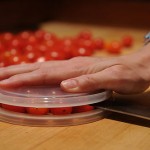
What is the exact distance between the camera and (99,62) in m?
0.92

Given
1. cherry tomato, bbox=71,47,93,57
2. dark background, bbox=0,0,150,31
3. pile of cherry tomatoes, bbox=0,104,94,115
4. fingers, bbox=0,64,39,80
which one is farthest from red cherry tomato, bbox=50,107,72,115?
dark background, bbox=0,0,150,31

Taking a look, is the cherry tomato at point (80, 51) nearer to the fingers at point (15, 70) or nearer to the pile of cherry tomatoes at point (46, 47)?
the pile of cherry tomatoes at point (46, 47)

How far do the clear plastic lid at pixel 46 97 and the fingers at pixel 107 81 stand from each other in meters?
0.02

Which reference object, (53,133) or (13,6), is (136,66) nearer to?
(53,133)

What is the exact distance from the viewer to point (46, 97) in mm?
847

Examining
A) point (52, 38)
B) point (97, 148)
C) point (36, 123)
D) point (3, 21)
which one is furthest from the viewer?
point (3, 21)

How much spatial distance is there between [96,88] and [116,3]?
150 centimetres

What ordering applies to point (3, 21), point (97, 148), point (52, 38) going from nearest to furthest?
point (97, 148)
point (52, 38)
point (3, 21)

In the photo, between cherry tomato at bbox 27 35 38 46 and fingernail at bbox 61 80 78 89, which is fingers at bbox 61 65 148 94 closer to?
fingernail at bbox 61 80 78 89

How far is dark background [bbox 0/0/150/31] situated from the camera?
2.22m

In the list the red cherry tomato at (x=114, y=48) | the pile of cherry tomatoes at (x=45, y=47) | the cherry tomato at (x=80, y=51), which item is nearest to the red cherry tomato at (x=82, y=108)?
the pile of cherry tomatoes at (x=45, y=47)

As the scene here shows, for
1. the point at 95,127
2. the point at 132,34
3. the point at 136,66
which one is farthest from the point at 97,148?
the point at 132,34

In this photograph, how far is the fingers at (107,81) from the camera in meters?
0.84

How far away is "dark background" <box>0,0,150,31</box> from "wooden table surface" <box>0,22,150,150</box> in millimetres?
1404
